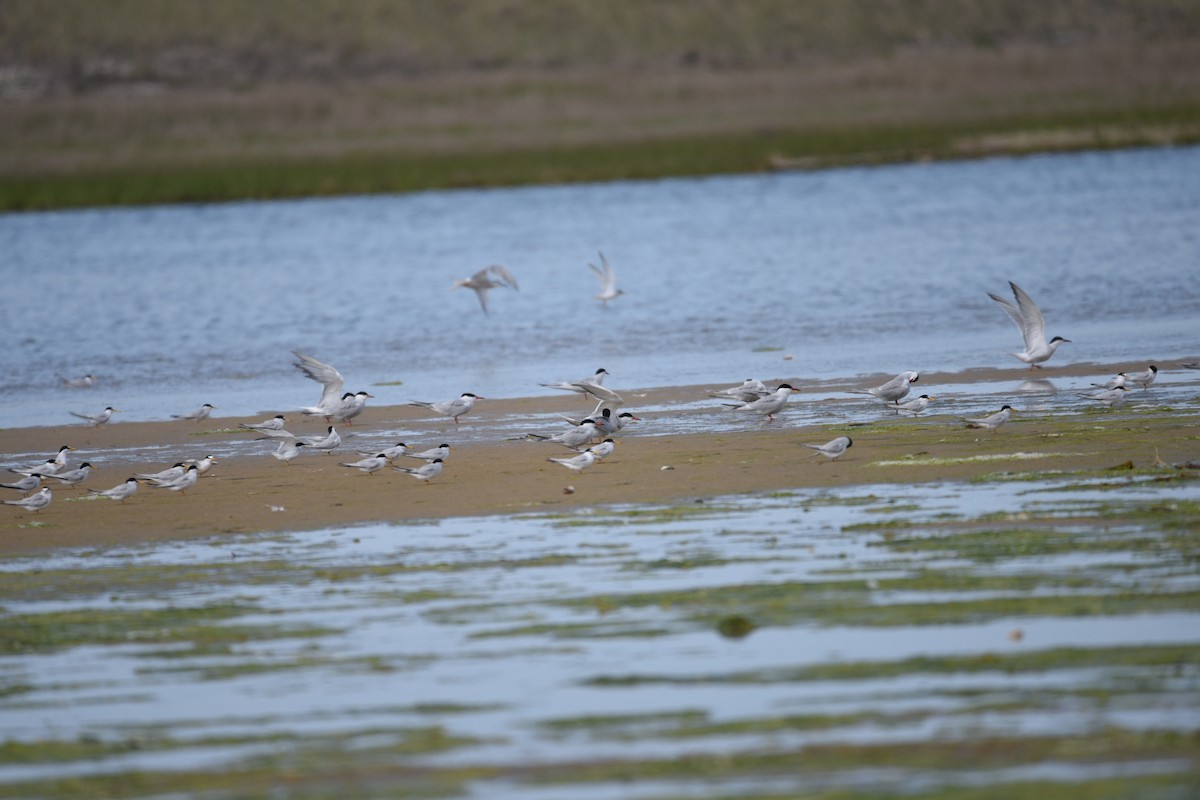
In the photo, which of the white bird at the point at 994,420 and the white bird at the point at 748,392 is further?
the white bird at the point at 748,392

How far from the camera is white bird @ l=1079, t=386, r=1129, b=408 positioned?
602 inches

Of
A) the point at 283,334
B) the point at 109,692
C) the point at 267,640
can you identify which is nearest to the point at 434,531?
the point at 267,640

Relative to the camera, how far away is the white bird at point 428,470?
45.2 ft

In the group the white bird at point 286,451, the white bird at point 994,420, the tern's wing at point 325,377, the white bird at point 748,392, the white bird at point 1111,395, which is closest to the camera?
the white bird at point 994,420

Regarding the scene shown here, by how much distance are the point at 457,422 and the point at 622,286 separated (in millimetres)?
16766

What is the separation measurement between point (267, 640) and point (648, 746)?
2.81 meters

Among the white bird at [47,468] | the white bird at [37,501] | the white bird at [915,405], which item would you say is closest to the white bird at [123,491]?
the white bird at [37,501]

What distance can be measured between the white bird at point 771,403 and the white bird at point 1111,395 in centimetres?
271

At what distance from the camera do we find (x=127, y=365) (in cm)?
2553

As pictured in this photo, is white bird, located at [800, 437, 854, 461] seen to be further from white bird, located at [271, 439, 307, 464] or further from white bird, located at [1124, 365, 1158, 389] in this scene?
white bird, located at [271, 439, 307, 464]

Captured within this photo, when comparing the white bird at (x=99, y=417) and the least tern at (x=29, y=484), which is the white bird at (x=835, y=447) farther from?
the white bird at (x=99, y=417)

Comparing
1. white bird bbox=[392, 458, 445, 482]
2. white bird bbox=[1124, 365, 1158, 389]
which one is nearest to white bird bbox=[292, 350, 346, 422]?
white bird bbox=[392, 458, 445, 482]

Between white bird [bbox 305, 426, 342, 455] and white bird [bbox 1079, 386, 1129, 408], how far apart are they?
676 cm

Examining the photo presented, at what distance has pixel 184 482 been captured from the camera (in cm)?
1405
